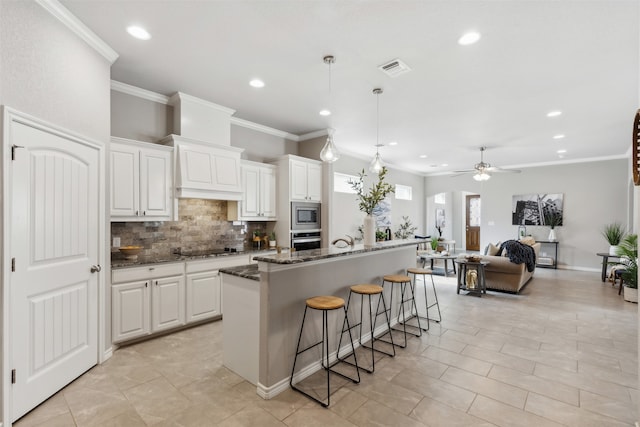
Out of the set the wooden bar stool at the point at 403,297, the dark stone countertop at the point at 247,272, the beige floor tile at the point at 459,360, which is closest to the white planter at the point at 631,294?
the wooden bar stool at the point at 403,297

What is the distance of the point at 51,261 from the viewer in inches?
93.0

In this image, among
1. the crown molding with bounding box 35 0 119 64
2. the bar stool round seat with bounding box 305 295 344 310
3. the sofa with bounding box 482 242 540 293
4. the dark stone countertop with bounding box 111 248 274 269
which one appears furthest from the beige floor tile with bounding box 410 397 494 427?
the sofa with bounding box 482 242 540 293

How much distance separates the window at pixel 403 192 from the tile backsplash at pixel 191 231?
212 inches

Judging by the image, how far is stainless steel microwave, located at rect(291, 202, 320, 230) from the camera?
16.8ft

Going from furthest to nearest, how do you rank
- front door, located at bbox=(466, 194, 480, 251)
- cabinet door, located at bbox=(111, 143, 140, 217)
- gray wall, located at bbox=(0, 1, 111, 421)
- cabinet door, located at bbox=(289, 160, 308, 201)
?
front door, located at bbox=(466, 194, 480, 251), cabinet door, located at bbox=(289, 160, 308, 201), cabinet door, located at bbox=(111, 143, 140, 217), gray wall, located at bbox=(0, 1, 111, 421)

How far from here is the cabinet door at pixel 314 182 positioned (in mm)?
5418

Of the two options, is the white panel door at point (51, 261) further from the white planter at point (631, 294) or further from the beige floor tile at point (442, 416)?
the white planter at point (631, 294)

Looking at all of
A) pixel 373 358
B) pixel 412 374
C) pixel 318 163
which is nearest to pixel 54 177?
pixel 373 358

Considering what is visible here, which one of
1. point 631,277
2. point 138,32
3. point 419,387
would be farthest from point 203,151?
point 631,277

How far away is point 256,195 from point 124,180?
1.88m

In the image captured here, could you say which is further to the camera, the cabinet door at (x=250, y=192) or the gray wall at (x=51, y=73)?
the cabinet door at (x=250, y=192)

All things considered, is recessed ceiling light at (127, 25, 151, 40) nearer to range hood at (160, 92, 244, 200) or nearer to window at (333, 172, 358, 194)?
range hood at (160, 92, 244, 200)

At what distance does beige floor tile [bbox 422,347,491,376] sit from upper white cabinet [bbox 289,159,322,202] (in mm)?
3013

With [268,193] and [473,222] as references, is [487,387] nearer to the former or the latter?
[268,193]
